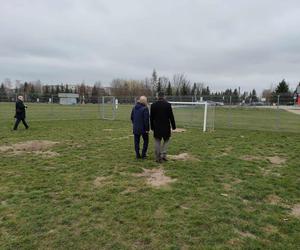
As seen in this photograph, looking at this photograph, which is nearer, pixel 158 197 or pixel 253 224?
pixel 253 224

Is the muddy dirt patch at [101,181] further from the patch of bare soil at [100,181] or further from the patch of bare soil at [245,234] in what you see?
the patch of bare soil at [245,234]

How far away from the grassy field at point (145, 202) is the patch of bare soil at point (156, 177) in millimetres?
90

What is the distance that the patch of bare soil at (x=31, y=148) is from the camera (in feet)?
27.2

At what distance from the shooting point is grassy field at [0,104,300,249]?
11.0 feet

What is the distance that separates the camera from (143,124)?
24.0 feet

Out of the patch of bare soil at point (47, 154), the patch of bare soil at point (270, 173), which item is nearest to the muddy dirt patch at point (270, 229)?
the patch of bare soil at point (270, 173)

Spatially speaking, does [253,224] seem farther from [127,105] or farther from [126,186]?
[127,105]

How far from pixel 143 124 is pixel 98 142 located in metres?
3.52

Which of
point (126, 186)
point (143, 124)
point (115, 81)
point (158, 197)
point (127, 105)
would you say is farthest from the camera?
point (115, 81)

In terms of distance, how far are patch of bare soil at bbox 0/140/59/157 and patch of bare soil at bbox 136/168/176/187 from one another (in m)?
3.19

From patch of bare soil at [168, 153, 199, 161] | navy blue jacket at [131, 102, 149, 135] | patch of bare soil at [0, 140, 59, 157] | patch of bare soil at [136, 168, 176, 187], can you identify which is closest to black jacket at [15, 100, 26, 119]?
patch of bare soil at [0, 140, 59, 157]

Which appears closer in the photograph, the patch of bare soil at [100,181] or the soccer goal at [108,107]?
the patch of bare soil at [100,181]

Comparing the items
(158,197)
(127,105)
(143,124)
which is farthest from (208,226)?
(127,105)

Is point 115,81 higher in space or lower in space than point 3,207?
higher
